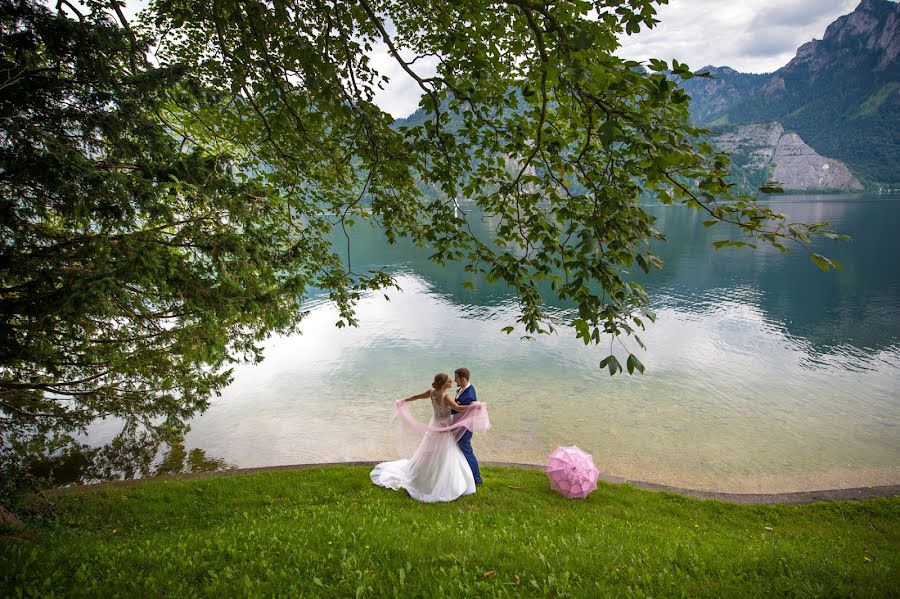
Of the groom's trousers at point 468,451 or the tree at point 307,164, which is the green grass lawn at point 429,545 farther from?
the tree at point 307,164

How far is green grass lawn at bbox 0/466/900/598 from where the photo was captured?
438 cm

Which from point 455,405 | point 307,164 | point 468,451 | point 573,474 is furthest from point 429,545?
point 307,164

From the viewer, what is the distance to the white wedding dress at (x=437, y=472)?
9.34 meters

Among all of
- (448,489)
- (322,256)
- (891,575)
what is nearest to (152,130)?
(322,256)

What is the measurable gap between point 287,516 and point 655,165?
23.5ft

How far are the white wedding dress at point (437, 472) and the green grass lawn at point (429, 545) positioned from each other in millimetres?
379

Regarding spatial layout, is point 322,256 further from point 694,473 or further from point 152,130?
point 694,473

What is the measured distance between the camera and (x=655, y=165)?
129 inches

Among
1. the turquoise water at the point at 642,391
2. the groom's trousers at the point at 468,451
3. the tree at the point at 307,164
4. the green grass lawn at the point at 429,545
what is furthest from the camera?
the turquoise water at the point at 642,391

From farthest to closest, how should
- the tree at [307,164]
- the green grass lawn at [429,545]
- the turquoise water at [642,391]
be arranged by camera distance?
the turquoise water at [642,391], the green grass lawn at [429,545], the tree at [307,164]

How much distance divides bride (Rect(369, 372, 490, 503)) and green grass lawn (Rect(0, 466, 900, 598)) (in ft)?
1.39

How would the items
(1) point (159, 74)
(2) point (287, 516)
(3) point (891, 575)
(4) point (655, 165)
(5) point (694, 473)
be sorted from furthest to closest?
(5) point (694, 473) → (2) point (287, 516) → (1) point (159, 74) → (3) point (891, 575) → (4) point (655, 165)

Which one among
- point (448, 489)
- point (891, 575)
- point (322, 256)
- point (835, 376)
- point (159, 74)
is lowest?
point (835, 376)

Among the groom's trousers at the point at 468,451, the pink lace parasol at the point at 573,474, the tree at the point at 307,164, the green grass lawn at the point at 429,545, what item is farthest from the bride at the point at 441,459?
the tree at the point at 307,164
